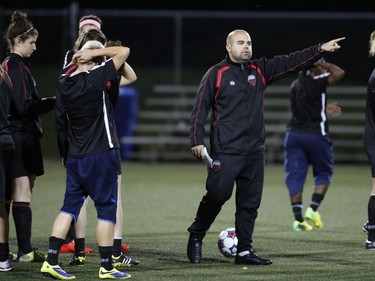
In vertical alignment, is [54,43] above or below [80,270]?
above

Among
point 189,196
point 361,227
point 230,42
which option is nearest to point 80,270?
point 230,42

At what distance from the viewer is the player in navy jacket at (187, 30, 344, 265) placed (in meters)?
8.86

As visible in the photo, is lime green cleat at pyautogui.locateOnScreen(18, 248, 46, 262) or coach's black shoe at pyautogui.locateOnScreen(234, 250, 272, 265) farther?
lime green cleat at pyautogui.locateOnScreen(18, 248, 46, 262)

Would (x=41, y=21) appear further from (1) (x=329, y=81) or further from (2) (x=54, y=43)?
(1) (x=329, y=81)

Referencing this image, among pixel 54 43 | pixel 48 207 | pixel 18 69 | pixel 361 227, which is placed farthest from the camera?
pixel 54 43

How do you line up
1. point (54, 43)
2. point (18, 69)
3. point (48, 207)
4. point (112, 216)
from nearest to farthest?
1. point (112, 216)
2. point (18, 69)
3. point (48, 207)
4. point (54, 43)

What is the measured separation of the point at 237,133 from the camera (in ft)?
29.0

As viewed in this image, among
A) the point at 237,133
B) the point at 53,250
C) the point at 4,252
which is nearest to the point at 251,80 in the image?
the point at 237,133

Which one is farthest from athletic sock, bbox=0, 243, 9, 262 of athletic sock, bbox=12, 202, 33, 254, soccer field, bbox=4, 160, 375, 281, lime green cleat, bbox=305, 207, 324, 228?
lime green cleat, bbox=305, 207, 324, 228

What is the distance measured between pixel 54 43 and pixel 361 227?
48.5ft

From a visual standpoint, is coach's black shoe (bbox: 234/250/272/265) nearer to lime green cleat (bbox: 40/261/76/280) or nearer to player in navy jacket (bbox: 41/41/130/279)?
player in navy jacket (bbox: 41/41/130/279)

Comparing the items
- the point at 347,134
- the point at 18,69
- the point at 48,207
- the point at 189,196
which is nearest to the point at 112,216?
the point at 18,69

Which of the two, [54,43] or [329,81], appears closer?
[329,81]

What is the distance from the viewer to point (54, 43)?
25.0m
